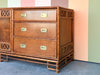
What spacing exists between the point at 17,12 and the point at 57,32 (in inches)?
33.3

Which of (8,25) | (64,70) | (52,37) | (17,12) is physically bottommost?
(64,70)

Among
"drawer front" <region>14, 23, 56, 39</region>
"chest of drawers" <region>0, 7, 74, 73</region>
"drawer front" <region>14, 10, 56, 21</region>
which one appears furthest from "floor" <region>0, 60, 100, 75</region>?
"drawer front" <region>14, 10, 56, 21</region>

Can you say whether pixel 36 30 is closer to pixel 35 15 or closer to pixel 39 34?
pixel 39 34

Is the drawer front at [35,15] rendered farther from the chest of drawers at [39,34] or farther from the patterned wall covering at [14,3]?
the patterned wall covering at [14,3]

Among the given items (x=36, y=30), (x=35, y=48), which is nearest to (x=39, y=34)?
(x=36, y=30)

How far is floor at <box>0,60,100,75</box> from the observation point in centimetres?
219

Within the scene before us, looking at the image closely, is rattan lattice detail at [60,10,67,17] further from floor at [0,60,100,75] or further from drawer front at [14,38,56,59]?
floor at [0,60,100,75]

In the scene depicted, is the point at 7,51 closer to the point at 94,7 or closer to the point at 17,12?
the point at 17,12

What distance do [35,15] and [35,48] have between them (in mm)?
563

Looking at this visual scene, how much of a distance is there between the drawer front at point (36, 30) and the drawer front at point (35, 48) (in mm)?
96

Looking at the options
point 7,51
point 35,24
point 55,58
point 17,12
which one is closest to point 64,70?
point 55,58

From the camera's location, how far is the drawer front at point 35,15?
2.24 m

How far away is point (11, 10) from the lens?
2.54 metres

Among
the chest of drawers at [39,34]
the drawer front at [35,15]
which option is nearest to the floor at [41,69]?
the chest of drawers at [39,34]
